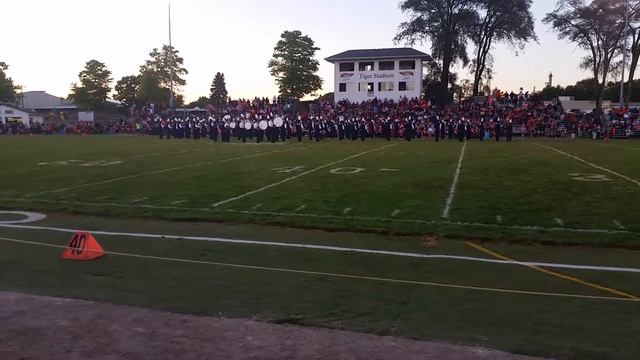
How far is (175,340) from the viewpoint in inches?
145

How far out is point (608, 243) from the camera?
24.5 feet

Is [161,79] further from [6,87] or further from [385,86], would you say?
[385,86]

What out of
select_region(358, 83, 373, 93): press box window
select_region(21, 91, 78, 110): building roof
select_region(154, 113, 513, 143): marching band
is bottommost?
select_region(154, 113, 513, 143): marching band

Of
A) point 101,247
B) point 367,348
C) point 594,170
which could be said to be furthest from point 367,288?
point 594,170

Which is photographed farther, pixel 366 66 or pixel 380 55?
pixel 366 66

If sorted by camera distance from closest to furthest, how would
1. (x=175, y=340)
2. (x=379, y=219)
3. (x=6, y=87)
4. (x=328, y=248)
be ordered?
(x=175, y=340) → (x=328, y=248) → (x=379, y=219) → (x=6, y=87)

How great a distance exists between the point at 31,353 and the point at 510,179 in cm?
1202

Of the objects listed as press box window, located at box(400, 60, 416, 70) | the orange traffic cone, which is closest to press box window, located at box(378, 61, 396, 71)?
press box window, located at box(400, 60, 416, 70)

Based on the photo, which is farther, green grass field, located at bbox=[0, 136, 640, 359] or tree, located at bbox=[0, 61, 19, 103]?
tree, located at bbox=[0, 61, 19, 103]

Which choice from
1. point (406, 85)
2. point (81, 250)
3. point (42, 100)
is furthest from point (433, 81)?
point (42, 100)

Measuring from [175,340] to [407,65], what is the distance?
62699mm

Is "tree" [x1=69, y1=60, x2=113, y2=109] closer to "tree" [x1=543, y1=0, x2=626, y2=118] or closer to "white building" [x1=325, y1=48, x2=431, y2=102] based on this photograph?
"white building" [x1=325, y1=48, x2=431, y2=102]

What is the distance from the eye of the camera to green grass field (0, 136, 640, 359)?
4531 millimetres

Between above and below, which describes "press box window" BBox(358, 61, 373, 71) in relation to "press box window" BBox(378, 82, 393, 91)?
above
